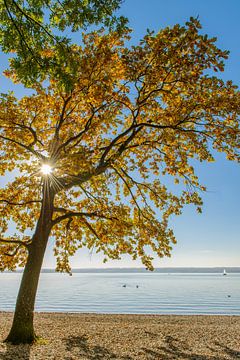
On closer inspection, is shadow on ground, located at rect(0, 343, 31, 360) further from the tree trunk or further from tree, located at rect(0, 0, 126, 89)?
tree, located at rect(0, 0, 126, 89)

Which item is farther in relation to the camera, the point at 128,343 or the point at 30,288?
the point at 128,343

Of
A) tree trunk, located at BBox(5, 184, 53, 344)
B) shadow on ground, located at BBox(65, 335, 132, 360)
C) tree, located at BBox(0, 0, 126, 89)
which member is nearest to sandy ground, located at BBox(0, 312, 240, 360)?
shadow on ground, located at BBox(65, 335, 132, 360)

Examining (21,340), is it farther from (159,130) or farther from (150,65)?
(150,65)

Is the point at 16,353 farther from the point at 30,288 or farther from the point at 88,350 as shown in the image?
the point at 30,288

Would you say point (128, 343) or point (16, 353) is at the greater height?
point (16, 353)

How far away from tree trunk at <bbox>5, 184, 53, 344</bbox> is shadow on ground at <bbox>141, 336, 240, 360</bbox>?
5116 millimetres

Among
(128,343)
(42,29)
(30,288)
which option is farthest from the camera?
(128,343)

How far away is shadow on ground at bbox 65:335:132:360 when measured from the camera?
511 inches

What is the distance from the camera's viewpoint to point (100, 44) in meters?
15.5

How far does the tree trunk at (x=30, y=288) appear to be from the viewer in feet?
49.0

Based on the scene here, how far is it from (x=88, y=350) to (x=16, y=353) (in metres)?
2.89

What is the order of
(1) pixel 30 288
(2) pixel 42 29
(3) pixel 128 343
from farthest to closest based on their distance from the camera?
(3) pixel 128 343
(1) pixel 30 288
(2) pixel 42 29

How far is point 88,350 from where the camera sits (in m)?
14.1

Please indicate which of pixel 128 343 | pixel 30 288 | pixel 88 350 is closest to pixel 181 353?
pixel 128 343
